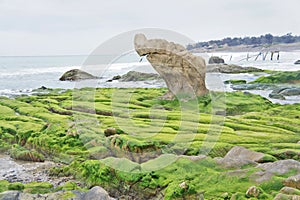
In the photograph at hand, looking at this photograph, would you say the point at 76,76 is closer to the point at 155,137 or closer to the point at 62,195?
the point at 155,137

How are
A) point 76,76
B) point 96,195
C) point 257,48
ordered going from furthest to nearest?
point 257,48 < point 76,76 < point 96,195

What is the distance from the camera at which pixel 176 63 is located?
2081cm

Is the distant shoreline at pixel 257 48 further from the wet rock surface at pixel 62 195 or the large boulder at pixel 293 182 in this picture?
the wet rock surface at pixel 62 195

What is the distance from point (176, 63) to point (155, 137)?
871 cm

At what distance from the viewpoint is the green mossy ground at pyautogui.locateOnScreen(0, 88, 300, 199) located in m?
9.27

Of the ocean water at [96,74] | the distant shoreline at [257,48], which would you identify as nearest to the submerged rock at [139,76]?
the ocean water at [96,74]

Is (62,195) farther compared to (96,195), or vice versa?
(62,195)

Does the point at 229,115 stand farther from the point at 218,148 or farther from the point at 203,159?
the point at 203,159

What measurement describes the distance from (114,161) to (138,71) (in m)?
37.7

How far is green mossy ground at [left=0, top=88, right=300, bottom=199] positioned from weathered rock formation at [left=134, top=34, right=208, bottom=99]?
3.75 feet

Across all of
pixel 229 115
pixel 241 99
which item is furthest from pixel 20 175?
pixel 241 99

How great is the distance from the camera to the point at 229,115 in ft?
58.2

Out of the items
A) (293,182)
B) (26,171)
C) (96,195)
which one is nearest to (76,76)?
(26,171)

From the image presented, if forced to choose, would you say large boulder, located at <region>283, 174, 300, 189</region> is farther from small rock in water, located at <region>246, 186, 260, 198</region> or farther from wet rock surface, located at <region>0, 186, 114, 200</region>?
wet rock surface, located at <region>0, 186, 114, 200</region>
